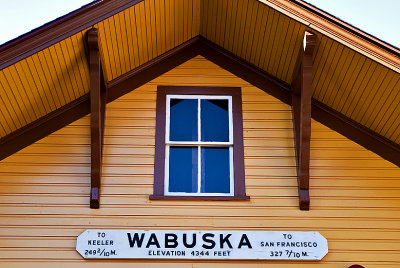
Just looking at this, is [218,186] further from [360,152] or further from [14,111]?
[14,111]

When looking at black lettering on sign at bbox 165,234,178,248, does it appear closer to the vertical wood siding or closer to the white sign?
the white sign

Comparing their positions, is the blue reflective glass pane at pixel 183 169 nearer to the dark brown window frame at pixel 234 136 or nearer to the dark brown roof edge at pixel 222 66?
the dark brown window frame at pixel 234 136

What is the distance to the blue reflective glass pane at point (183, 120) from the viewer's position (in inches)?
309

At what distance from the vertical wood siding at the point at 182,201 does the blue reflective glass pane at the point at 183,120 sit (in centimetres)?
29

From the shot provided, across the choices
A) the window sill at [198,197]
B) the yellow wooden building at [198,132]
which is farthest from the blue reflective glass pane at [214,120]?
the window sill at [198,197]

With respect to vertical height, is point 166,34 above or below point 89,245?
above

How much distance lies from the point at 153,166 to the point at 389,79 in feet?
10.1

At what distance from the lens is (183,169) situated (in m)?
7.60

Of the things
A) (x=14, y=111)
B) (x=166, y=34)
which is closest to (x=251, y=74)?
(x=166, y=34)

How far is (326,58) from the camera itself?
7.28 metres

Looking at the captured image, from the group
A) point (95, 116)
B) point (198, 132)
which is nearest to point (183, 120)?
point (198, 132)

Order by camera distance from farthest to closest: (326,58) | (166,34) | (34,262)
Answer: (166,34) < (326,58) < (34,262)

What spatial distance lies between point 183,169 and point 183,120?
0.74 meters

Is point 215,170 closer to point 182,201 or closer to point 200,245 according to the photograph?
point 182,201
